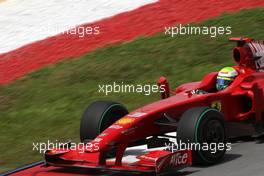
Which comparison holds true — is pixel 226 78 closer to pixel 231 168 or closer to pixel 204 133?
pixel 204 133

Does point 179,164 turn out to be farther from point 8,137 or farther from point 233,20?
point 233,20

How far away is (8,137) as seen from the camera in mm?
13211

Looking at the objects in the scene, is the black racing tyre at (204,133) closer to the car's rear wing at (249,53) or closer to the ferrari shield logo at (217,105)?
the ferrari shield logo at (217,105)

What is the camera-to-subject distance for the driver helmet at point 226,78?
11.0 m

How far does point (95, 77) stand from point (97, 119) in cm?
531

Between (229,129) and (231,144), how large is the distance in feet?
0.96

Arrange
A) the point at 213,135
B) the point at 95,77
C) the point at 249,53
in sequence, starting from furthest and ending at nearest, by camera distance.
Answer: the point at 95,77, the point at 249,53, the point at 213,135

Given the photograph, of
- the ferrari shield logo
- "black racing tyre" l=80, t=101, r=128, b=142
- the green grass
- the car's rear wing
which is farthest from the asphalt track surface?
the green grass

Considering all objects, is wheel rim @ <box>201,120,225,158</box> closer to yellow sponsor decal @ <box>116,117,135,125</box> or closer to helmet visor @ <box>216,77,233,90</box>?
yellow sponsor decal @ <box>116,117,135,125</box>

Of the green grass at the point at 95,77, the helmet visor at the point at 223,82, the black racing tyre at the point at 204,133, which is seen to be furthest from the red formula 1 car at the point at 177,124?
the green grass at the point at 95,77

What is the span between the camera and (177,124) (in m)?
9.93

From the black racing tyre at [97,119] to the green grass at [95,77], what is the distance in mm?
1633

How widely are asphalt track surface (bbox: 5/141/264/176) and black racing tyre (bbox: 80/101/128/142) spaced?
726 millimetres

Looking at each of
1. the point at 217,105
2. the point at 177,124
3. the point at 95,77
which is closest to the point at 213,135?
the point at 177,124
